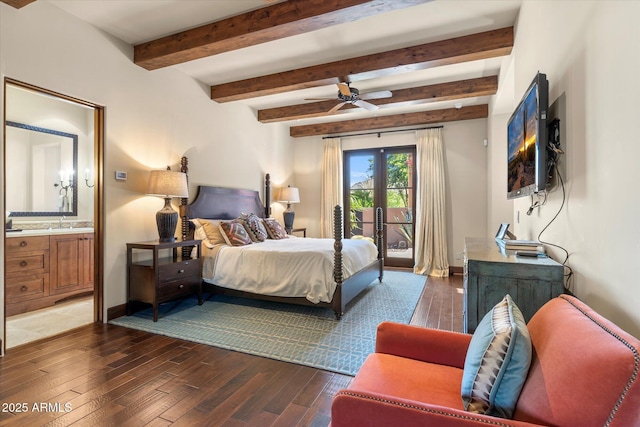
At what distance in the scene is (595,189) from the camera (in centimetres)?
138

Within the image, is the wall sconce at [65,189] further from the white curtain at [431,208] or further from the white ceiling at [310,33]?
the white curtain at [431,208]

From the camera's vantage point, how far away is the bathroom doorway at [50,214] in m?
3.21

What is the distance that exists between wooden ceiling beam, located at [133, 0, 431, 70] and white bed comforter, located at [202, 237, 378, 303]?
7.14 ft

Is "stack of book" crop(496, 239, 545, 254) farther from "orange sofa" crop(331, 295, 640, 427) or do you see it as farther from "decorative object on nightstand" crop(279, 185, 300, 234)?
"decorative object on nightstand" crop(279, 185, 300, 234)

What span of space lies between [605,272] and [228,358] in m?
2.42

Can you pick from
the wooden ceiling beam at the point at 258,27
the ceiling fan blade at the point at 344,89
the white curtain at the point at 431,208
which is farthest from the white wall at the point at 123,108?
the white curtain at the point at 431,208

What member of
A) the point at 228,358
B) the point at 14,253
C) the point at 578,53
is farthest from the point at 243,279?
the point at 578,53

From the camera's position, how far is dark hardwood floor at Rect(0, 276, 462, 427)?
1.73 m

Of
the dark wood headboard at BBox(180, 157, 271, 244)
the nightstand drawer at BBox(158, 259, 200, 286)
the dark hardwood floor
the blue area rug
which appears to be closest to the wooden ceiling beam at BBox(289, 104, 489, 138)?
the dark wood headboard at BBox(180, 157, 271, 244)

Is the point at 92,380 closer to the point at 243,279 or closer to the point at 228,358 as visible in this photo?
the point at 228,358

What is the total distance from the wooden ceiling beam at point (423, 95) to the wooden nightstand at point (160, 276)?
2.87m

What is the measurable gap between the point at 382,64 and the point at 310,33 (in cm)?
90

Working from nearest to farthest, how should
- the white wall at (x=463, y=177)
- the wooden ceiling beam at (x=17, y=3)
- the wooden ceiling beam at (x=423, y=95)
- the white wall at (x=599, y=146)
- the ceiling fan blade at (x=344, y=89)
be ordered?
the white wall at (x=599, y=146) < the wooden ceiling beam at (x=17, y=3) < the ceiling fan blade at (x=344, y=89) < the wooden ceiling beam at (x=423, y=95) < the white wall at (x=463, y=177)

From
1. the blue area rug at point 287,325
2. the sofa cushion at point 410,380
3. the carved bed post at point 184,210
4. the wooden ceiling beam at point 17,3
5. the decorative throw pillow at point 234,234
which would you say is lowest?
the blue area rug at point 287,325
